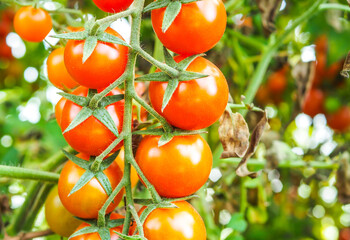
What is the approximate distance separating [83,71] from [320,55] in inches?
52.2

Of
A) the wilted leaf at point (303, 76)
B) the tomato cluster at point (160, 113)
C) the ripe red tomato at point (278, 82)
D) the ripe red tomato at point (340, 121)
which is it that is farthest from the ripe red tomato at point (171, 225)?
the ripe red tomato at point (340, 121)

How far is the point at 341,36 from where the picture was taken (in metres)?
1.22

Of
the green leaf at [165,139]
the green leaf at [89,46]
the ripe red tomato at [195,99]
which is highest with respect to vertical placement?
the green leaf at [89,46]

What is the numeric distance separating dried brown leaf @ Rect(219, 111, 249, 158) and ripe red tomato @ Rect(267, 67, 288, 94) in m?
1.05

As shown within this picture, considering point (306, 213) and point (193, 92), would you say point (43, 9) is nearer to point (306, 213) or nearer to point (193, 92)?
point (193, 92)

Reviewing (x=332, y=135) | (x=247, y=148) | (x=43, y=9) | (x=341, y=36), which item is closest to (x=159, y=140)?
(x=247, y=148)

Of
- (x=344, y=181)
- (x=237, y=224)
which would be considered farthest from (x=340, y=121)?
(x=237, y=224)

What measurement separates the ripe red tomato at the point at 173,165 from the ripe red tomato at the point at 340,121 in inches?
52.0

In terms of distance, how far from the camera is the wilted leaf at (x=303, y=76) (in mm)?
1219

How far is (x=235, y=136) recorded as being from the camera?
0.61 meters

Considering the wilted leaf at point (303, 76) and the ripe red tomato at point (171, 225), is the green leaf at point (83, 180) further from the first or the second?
the wilted leaf at point (303, 76)

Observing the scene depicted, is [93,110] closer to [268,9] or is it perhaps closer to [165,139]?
[165,139]

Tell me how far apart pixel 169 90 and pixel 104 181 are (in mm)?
144

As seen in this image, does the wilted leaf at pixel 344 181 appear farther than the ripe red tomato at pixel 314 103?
No
